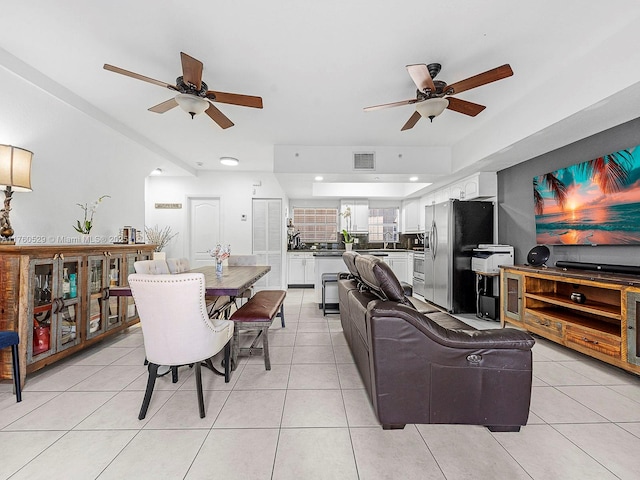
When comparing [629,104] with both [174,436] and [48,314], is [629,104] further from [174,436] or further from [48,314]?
[48,314]

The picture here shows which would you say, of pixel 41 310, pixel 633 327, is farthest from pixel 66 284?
pixel 633 327

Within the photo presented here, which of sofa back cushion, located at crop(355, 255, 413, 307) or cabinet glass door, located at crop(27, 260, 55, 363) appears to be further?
cabinet glass door, located at crop(27, 260, 55, 363)

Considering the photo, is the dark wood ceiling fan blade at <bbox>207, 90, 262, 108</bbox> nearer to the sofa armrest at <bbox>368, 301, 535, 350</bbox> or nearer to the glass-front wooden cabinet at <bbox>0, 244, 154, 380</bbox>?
the glass-front wooden cabinet at <bbox>0, 244, 154, 380</bbox>

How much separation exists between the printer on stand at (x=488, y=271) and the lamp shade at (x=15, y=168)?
5024 millimetres

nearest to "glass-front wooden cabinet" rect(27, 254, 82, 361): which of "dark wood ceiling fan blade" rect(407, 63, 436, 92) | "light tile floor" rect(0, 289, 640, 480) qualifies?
"light tile floor" rect(0, 289, 640, 480)

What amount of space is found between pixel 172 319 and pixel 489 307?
407 cm

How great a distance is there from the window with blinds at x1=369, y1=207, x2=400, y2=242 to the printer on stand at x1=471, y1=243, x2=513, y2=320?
3.00 meters

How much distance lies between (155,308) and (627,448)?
2.77m

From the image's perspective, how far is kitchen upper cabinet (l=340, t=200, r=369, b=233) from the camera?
7.01 metres

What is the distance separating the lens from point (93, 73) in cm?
258

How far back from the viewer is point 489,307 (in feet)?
13.3

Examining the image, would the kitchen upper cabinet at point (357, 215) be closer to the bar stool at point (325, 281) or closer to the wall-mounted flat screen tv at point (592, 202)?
the bar stool at point (325, 281)

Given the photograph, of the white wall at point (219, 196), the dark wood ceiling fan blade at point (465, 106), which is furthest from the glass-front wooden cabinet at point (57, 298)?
the dark wood ceiling fan blade at point (465, 106)

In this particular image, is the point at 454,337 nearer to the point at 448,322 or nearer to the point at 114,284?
the point at 448,322
